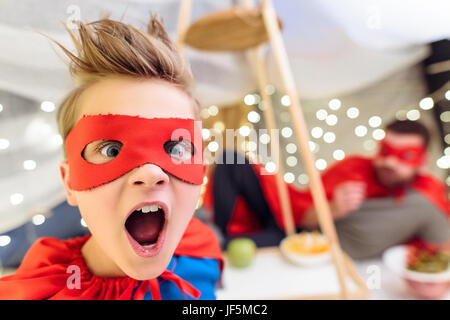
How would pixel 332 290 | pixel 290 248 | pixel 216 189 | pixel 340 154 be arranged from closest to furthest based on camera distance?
1. pixel 332 290
2. pixel 340 154
3. pixel 290 248
4. pixel 216 189

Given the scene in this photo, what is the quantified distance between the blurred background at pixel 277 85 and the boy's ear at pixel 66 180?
20mm

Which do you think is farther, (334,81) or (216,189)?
(216,189)

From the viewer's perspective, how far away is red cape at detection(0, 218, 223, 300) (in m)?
0.34

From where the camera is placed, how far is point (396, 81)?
0.68 meters

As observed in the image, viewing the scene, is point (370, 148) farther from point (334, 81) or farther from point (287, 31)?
point (287, 31)

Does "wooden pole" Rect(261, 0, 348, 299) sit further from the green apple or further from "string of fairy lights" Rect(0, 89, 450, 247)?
the green apple

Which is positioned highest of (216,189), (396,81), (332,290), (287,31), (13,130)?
(287,31)

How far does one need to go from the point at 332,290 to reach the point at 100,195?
595 millimetres

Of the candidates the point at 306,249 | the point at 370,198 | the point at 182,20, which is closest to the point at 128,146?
the point at 182,20

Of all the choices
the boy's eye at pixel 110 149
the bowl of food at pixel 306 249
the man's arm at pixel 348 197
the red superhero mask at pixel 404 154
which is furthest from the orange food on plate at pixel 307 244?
the boy's eye at pixel 110 149

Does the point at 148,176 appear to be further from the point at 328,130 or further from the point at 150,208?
the point at 328,130

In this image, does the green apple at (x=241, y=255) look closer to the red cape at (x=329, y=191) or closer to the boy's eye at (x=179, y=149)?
the red cape at (x=329, y=191)

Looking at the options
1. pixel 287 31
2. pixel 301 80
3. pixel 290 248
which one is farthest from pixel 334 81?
pixel 290 248

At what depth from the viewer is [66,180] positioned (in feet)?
1.16
